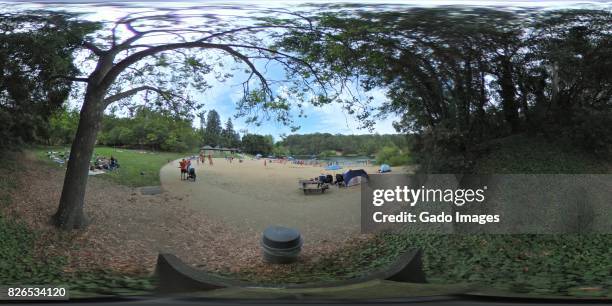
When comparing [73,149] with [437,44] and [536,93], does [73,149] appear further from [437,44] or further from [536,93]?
[536,93]

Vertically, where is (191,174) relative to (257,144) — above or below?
below

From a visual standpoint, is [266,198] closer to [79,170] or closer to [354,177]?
[354,177]

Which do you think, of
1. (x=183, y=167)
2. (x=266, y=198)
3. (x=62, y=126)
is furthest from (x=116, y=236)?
(x=266, y=198)

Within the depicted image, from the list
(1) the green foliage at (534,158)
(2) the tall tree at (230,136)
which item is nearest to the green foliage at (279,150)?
(2) the tall tree at (230,136)

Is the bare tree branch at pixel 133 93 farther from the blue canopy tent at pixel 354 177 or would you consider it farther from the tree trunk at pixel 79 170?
the blue canopy tent at pixel 354 177

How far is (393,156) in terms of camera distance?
1.47 meters

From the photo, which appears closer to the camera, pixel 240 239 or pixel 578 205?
pixel 240 239

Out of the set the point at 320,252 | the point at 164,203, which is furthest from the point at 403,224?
the point at 164,203

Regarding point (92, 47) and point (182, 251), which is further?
point (92, 47)

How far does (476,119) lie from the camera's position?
1.52 meters

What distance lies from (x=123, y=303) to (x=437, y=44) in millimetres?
1752

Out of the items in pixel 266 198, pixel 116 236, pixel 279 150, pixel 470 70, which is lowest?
pixel 116 236

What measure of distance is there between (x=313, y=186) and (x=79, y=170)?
1.04 meters

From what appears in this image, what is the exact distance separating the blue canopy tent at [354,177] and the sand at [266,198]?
2 cm
